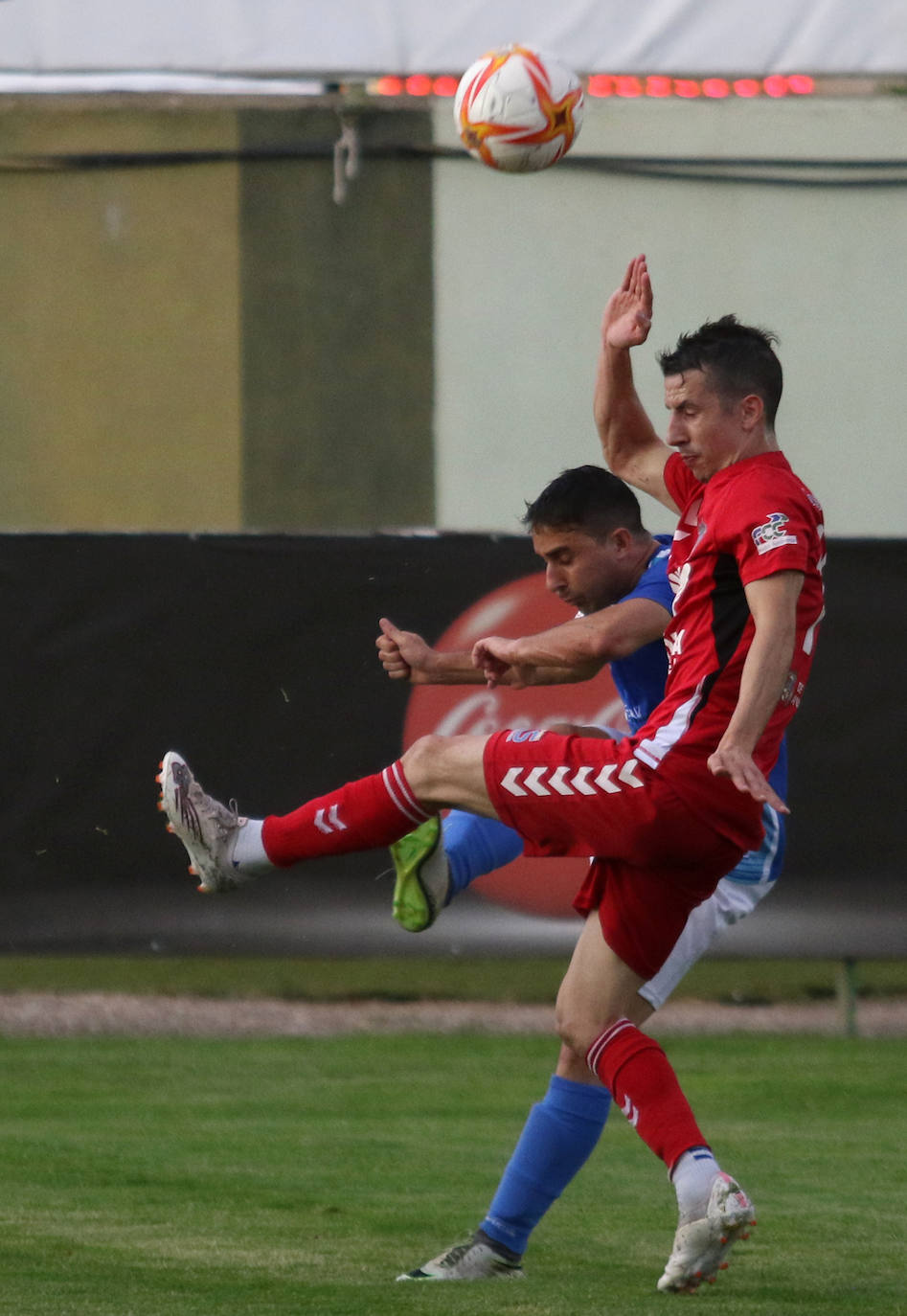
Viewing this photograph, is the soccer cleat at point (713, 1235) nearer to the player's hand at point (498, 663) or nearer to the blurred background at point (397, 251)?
the player's hand at point (498, 663)

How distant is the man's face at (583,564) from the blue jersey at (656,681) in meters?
0.06

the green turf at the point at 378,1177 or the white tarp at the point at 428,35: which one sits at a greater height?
the white tarp at the point at 428,35

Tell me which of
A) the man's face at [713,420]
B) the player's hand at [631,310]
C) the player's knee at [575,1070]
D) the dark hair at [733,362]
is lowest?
the player's knee at [575,1070]

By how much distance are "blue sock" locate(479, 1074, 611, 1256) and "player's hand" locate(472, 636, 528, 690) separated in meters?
0.99

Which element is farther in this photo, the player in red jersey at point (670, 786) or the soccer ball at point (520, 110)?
the soccer ball at point (520, 110)

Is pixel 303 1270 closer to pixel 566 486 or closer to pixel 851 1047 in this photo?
pixel 566 486

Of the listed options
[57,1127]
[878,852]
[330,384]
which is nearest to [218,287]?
[330,384]

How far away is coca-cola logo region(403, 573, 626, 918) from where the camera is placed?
8852 millimetres

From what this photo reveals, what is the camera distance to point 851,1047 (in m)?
8.70

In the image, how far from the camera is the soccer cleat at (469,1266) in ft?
15.8

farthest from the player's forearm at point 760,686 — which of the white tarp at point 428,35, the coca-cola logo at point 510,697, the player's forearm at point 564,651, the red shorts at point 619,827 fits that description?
the white tarp at point 428,35

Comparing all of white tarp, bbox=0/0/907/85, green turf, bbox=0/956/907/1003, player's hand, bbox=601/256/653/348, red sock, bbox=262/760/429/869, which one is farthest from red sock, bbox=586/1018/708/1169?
white tarp, bbox=0/0/907/85

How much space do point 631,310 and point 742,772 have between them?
1478 millimetres

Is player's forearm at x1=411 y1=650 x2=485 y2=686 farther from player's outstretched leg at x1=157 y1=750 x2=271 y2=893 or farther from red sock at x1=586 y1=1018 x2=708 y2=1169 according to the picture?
red sock at x1=586 y1=1018 x2=708 y2=1169
